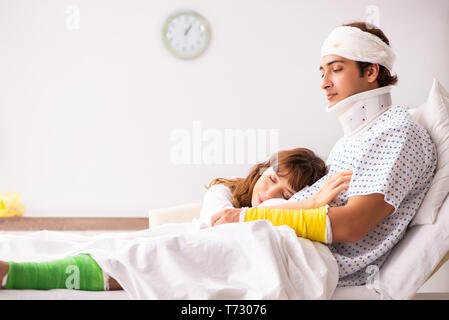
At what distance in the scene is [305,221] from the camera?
127 centimetres

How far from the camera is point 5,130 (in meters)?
3.11

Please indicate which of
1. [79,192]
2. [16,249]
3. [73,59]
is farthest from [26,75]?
[16,249]

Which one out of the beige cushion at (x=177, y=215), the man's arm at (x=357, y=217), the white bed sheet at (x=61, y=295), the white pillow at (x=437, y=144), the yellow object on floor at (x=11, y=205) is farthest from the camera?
the yellow object on floor at (x=11, y=205)

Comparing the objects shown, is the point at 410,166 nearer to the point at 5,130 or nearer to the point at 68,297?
the point at 68,297

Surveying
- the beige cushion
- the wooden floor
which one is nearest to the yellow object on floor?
the wooden floor

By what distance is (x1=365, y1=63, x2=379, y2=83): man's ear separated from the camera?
61.0 inches

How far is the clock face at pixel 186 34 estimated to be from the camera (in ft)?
9.96

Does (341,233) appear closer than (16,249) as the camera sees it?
Yes

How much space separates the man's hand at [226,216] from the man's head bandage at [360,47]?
24.1 inches

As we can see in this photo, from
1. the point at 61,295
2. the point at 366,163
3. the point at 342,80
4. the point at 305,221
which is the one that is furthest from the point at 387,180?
the point at 61,295

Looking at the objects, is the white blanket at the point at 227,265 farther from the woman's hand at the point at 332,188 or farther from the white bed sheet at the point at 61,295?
the woman's hand at the point at 332,188

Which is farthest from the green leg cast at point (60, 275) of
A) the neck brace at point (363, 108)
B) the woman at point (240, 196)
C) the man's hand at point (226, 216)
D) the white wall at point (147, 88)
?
the white wall at point (147, 88)

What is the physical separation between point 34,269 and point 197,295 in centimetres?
41

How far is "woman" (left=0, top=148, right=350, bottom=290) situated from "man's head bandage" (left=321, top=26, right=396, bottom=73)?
37 cm
